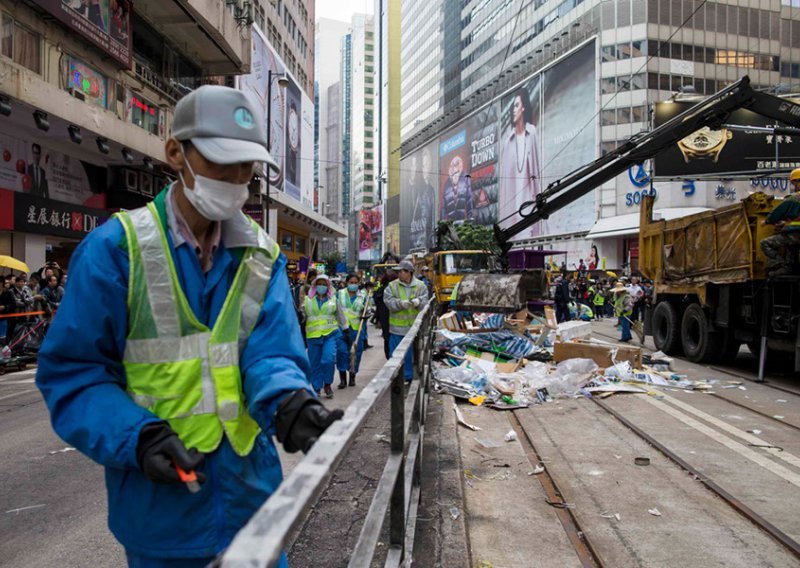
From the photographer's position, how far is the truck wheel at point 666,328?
12656mm

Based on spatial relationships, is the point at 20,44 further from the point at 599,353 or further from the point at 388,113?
the point at 388,113

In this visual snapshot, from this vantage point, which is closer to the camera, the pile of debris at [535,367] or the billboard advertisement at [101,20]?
the pile of debris at [535,367]

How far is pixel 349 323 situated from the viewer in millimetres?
10016

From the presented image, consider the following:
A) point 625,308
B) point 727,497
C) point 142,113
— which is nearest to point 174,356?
point 727,497

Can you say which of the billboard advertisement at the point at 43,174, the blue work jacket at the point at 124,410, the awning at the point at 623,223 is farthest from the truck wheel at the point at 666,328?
the awning at the point at 623,223

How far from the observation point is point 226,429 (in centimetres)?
171

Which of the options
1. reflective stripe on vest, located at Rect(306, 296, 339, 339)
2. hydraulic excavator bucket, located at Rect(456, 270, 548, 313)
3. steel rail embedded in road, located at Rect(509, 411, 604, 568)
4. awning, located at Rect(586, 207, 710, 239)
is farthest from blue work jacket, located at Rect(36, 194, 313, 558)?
awning, located at Rect(586, 207, 710, 239)

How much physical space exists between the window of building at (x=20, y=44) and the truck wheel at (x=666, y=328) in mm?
15519

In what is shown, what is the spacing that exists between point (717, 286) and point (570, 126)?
4370 centimetres

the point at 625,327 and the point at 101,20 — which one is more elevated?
the point at 101,20

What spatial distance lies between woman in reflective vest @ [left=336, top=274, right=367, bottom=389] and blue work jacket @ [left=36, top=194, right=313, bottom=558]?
24.5ft

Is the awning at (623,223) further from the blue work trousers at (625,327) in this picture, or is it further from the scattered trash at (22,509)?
the scattered trash at (22,509)

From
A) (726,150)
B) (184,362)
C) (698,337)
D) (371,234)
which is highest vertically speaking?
(371,234)

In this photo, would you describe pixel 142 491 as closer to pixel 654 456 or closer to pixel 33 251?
pixel 654 456
